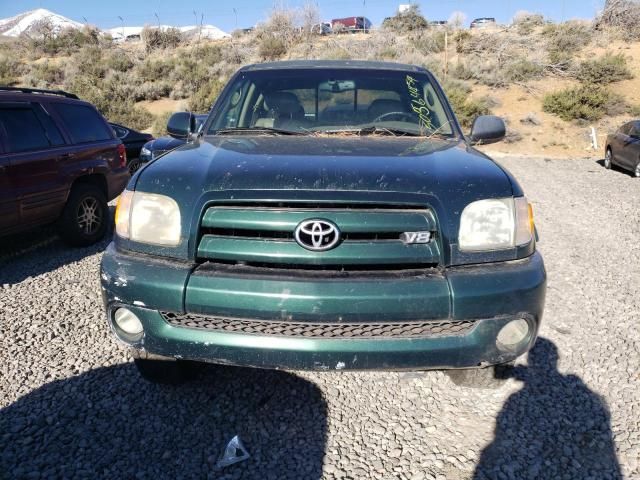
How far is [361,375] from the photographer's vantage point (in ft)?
9.89

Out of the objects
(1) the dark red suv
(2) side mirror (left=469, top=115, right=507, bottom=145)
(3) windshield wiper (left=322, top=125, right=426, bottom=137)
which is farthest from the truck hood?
(1) the dark red suv

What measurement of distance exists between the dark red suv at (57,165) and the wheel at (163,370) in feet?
9.55

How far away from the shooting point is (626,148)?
11.9 metres

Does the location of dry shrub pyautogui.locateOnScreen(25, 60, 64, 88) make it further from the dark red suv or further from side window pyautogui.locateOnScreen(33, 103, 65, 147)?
side window pyautogui.locateOnScreen(33, 103, 65, 147)

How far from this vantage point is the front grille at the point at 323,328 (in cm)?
211

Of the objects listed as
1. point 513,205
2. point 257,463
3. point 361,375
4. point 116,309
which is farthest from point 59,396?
point 513,205

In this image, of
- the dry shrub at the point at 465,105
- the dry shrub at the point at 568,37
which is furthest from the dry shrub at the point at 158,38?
the dry shrub at the point at 568,37

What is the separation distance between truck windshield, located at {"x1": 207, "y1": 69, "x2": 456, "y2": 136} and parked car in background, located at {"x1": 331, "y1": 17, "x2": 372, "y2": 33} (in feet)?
112

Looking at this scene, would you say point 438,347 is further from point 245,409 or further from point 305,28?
point 305,28

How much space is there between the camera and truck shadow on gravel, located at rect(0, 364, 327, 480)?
2221 mm

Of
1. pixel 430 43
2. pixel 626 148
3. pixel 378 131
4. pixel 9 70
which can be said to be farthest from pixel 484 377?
pixel 9 70

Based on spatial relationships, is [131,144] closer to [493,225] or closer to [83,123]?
[83,123]

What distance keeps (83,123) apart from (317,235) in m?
4.88

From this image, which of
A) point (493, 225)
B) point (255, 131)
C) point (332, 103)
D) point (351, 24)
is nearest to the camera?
point (493, 225)
